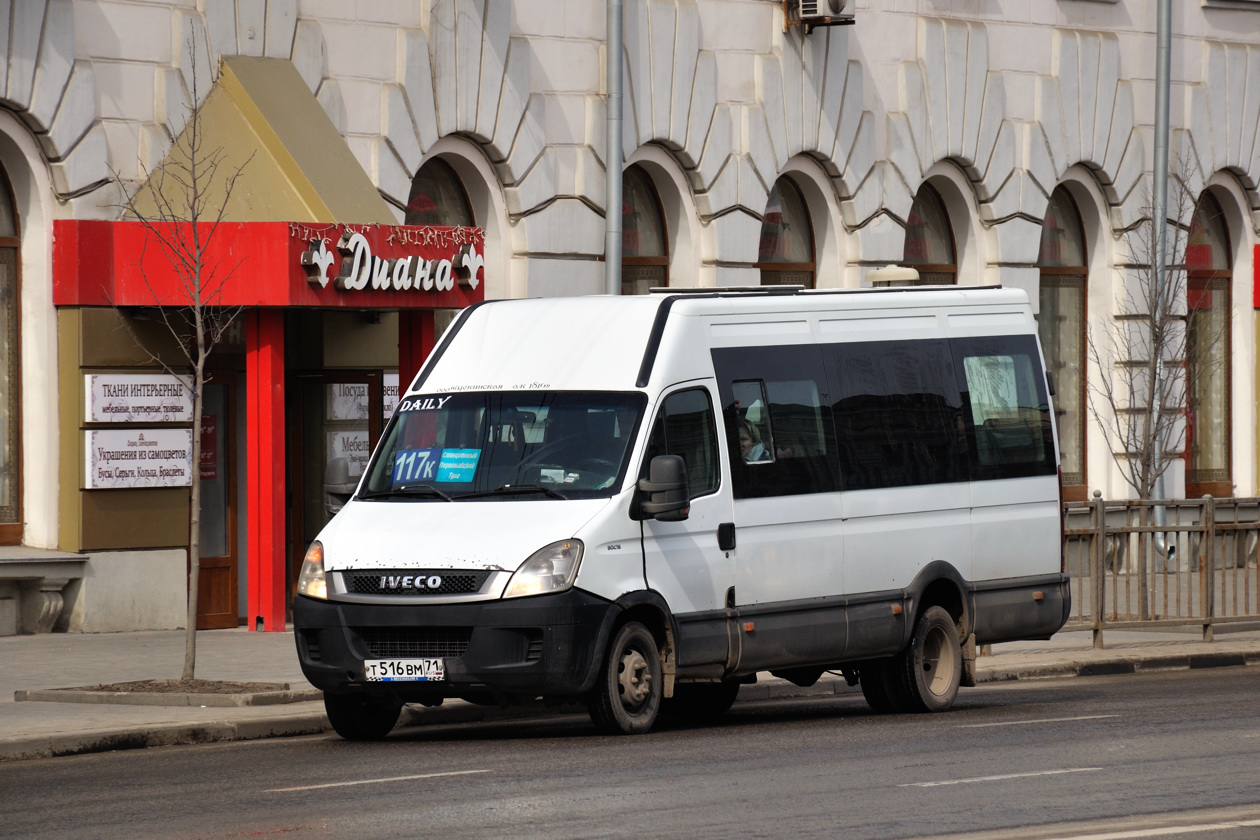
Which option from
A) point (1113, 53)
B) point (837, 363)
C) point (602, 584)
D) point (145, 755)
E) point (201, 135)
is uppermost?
point (1113, 53)

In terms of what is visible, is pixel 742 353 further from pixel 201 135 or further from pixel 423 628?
pixel 201 135

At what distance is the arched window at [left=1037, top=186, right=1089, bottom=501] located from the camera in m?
27.9

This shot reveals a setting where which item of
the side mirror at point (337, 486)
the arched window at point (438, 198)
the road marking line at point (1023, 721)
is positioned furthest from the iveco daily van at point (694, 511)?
the arched window at point (438, 198)

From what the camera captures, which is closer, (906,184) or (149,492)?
(149,492)

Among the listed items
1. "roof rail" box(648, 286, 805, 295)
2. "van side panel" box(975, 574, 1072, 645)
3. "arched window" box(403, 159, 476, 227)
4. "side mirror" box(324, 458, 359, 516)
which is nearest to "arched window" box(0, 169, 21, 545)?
"arched window" box(403, 159, 476, 227)

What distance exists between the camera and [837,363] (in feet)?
45.4

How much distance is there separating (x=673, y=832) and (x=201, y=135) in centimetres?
1160

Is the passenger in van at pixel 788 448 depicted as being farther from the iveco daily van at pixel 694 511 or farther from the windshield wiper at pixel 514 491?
the windshield wiper at pixel 514 491

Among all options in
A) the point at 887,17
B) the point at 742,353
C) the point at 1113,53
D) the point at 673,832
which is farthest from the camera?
the point at 1113,53

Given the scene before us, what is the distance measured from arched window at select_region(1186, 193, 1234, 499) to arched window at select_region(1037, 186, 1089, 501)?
79.8 inches

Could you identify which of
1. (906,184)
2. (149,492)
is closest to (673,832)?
(149,492)

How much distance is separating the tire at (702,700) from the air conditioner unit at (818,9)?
459 inches

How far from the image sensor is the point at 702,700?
14.3m

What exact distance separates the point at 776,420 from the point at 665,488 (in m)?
1.50
